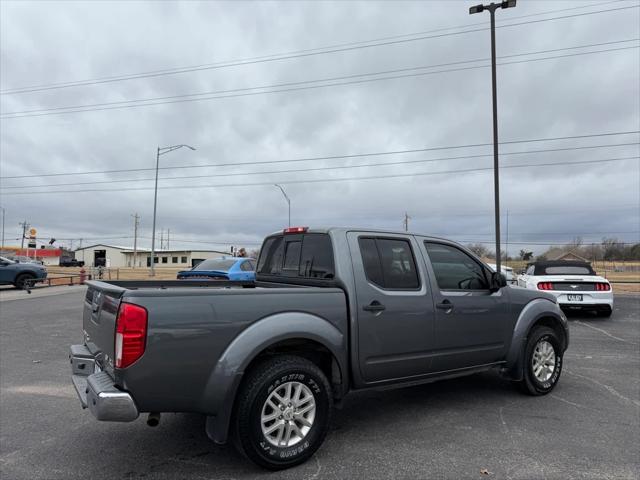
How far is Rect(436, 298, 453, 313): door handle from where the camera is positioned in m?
4.45

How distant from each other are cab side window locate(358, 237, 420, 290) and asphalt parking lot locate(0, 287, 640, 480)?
135cm

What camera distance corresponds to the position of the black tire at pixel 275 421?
3.33 meters

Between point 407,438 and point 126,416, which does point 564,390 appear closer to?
point 407,438

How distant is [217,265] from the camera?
44.1 ft

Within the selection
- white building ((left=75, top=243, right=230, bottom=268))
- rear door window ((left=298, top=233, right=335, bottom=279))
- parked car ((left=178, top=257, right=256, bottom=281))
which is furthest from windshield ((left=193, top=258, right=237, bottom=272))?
A: white building ((left=75, top=243, right=230, bottom=268))

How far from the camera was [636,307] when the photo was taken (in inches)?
574

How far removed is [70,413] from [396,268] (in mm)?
3643

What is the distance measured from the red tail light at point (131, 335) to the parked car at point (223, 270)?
8663 mm

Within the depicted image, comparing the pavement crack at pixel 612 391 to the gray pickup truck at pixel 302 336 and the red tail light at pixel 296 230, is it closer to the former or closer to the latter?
the gray pickup truck at pixel 302 336

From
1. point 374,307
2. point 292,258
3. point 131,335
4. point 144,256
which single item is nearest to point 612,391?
point 374,307

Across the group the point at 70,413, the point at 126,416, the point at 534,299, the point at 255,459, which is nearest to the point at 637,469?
the point at 534,299

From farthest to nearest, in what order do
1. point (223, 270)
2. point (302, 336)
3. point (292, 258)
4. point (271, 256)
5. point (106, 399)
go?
point (223, 270)
point (271, 256)
point (292, 258)
point (302, 336)
point (106, 399)

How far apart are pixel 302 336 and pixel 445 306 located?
5.31ft

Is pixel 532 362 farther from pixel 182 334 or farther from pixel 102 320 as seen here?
pixel 102 320
